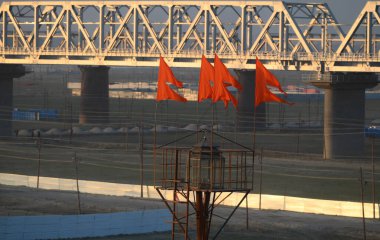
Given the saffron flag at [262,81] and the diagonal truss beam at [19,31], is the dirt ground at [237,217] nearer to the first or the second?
the saffron flag at [262,81]

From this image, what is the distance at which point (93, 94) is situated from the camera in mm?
103938

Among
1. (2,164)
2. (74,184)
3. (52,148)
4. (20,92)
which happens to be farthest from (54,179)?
(20,92)

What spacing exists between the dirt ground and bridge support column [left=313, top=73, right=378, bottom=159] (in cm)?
2531

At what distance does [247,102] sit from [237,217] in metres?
47.8

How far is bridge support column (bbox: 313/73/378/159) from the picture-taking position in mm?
73875

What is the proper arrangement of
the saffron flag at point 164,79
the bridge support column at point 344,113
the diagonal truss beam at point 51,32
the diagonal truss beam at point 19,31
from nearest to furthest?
the saffron flag at point 164,79
the bridge support column at point 344,113
the diagonal truss beam at point 51,32
the diagonal truss beam at point 19,31

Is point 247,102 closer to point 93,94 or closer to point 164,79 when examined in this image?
point 93,94

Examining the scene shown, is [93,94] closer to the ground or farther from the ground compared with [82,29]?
closer to the ground

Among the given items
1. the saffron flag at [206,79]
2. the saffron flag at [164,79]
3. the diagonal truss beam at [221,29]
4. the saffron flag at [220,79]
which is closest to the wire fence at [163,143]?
the saffron flag at [164,79]

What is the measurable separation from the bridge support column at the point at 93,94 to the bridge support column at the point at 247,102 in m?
15.2

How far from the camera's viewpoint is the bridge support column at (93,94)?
10344 centimetres

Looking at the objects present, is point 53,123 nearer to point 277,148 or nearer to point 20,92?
point 277,148

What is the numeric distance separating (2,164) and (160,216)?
26.2 meters

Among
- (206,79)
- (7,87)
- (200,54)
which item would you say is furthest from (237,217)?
(7,87)
